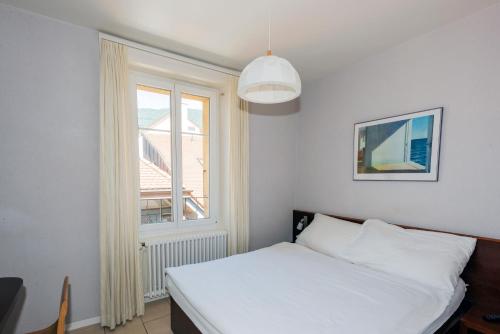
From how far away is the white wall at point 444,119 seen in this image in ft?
5.71

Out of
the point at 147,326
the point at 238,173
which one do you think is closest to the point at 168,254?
the point at 147,326

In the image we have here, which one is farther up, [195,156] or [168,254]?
[195,156]

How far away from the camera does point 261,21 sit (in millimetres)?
1878

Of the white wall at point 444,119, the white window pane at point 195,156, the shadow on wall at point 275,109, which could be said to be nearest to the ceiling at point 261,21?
the white wall at point 444,119

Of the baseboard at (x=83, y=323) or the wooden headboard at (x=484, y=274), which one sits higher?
the wooden headboard at (x=484, y=274)

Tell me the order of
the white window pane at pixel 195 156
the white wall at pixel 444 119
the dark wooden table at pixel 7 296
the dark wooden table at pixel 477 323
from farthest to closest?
the white window pane at pixel 195 156 < the white wall at pixel 444 119 < the dark wooden table at pixel 477 323 < the dark wooden table at pixel 7 296

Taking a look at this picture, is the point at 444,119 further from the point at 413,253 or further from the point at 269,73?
the point at 269,73

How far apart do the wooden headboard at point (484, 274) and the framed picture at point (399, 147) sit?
1.91 ft

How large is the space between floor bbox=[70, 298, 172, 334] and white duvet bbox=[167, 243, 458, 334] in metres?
0.54

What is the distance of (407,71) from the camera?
2.18 meters

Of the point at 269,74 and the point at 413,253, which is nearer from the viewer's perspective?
the point at 269,74

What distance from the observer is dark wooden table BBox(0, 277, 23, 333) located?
1.10m

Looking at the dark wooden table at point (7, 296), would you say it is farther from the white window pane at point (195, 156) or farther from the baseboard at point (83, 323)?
the white window pane at point (195, 156)

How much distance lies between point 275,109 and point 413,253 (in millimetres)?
2186
